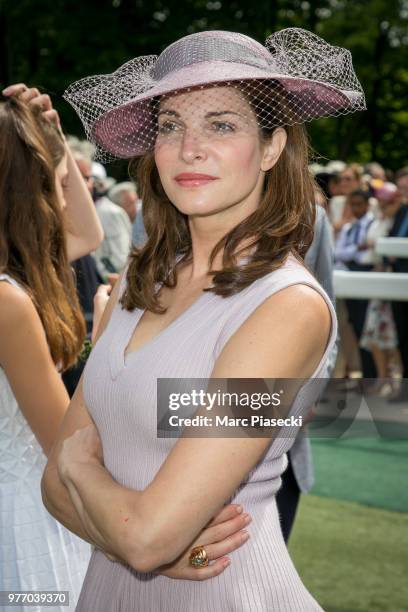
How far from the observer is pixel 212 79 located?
6.69ft

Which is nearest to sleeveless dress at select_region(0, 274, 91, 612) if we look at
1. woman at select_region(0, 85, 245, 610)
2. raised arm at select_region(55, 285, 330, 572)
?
woman at select_region(0, 85, 245, 610)

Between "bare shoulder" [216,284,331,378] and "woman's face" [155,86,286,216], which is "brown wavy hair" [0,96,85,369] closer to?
"woman's face" [155,86,286,216]

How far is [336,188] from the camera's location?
12227 millimetres

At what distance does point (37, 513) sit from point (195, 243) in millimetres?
1138

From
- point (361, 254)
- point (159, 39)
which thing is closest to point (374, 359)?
point (361, 254)

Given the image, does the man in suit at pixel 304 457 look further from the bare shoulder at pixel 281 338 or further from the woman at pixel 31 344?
the bare shoulder at pixel 281 338

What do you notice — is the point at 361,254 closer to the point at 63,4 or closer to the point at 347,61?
the point at 347,61

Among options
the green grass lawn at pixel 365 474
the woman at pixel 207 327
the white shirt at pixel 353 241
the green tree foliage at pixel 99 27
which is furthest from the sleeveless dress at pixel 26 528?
the green tree foliage at pixel 99 27

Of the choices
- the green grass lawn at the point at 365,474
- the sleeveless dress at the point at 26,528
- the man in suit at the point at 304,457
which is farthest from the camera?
the green grass lawn at the point at 365,474

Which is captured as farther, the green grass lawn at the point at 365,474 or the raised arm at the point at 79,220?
the green grass lawn at the point at 365,474

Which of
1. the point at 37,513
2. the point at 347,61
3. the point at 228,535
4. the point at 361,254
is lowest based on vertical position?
the point at 361,254

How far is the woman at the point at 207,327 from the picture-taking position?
1.84m

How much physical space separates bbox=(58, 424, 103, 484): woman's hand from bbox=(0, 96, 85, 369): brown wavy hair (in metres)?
0.76

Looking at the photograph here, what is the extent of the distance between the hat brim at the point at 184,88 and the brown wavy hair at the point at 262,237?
5 centimetres
